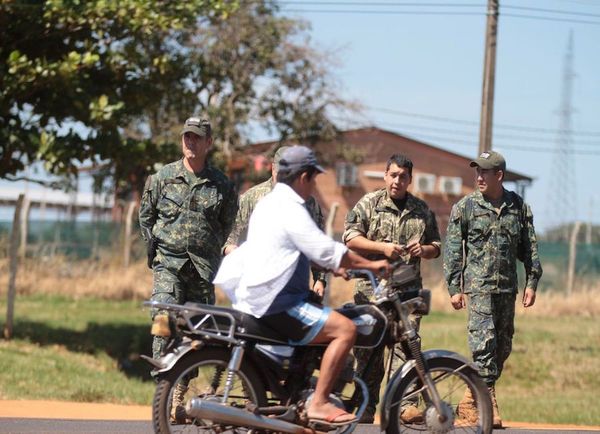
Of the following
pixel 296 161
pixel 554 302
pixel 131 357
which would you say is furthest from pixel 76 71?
pixel 554 302

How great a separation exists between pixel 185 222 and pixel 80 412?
2.74 m

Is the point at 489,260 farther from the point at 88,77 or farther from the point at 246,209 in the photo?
the point at 88,77

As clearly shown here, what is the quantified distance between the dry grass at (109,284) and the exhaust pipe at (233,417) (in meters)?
16.0

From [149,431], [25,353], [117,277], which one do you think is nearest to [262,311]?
[149,431]

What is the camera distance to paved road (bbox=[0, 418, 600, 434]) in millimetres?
8977

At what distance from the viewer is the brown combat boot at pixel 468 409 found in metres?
7.61

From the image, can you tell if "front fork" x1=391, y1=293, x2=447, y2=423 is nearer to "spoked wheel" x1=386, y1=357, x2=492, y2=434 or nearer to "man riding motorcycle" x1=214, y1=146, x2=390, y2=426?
"spoked wheel" x1=386, y1=357, x2=492, y2=434

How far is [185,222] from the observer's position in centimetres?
934

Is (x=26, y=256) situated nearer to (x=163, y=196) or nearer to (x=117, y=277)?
(x=117, y=277)

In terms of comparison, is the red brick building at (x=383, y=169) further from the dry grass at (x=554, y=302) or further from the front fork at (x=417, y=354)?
the front fork at (x=417, y=354)

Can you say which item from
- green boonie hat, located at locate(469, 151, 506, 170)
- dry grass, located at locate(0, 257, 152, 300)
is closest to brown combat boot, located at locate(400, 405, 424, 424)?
green boonie hat, located at locate(469, 151, 506, 170)

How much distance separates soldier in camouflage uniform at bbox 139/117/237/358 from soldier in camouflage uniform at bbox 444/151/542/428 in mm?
1963

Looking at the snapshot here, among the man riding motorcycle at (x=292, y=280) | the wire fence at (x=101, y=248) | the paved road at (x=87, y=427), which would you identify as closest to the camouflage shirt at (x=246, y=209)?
the paved road at (x=87, y=427)

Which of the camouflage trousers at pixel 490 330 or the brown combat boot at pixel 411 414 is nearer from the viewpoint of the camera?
the brown combat boot at pixel 411 414
